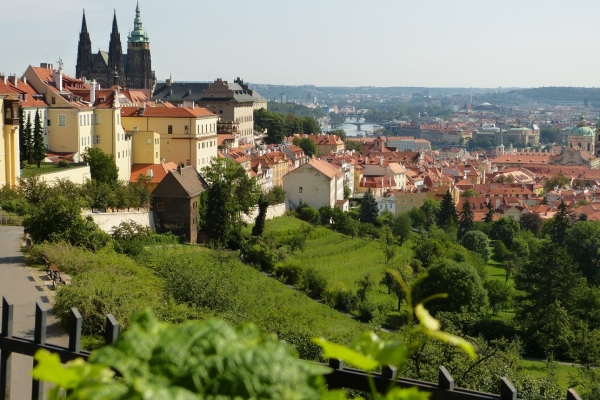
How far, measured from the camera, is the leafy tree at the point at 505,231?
5408 cm

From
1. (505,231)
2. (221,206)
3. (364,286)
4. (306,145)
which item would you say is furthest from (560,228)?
(221,206)

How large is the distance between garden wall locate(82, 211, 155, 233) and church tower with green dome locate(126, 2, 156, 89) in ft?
176

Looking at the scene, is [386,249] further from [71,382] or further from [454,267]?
[71,382]

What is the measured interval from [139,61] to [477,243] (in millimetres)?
41742

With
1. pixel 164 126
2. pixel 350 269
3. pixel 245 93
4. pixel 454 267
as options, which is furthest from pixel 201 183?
pixel 245 93

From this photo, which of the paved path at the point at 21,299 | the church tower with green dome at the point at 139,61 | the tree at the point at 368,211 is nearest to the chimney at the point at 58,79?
the paved path at the point at 21,299

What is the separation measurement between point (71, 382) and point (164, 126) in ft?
111

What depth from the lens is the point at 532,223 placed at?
61.0 m

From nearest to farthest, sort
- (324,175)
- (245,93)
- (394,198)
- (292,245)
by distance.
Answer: (292,245) → (324,175) → (394,198) → (245,93)

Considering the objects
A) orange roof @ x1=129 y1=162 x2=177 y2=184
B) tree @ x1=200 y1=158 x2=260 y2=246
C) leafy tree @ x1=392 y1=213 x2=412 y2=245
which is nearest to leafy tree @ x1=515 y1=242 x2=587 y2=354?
tree @ x1=200 y1=158 x2=260 y2=246

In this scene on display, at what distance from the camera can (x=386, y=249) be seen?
40.3m

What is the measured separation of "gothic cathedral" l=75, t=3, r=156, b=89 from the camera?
77.1 meters

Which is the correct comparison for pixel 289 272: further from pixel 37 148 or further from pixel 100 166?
pixel 37 148

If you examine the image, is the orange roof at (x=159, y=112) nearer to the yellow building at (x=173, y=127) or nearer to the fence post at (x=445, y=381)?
the yellow building at (x=173, y=127)
